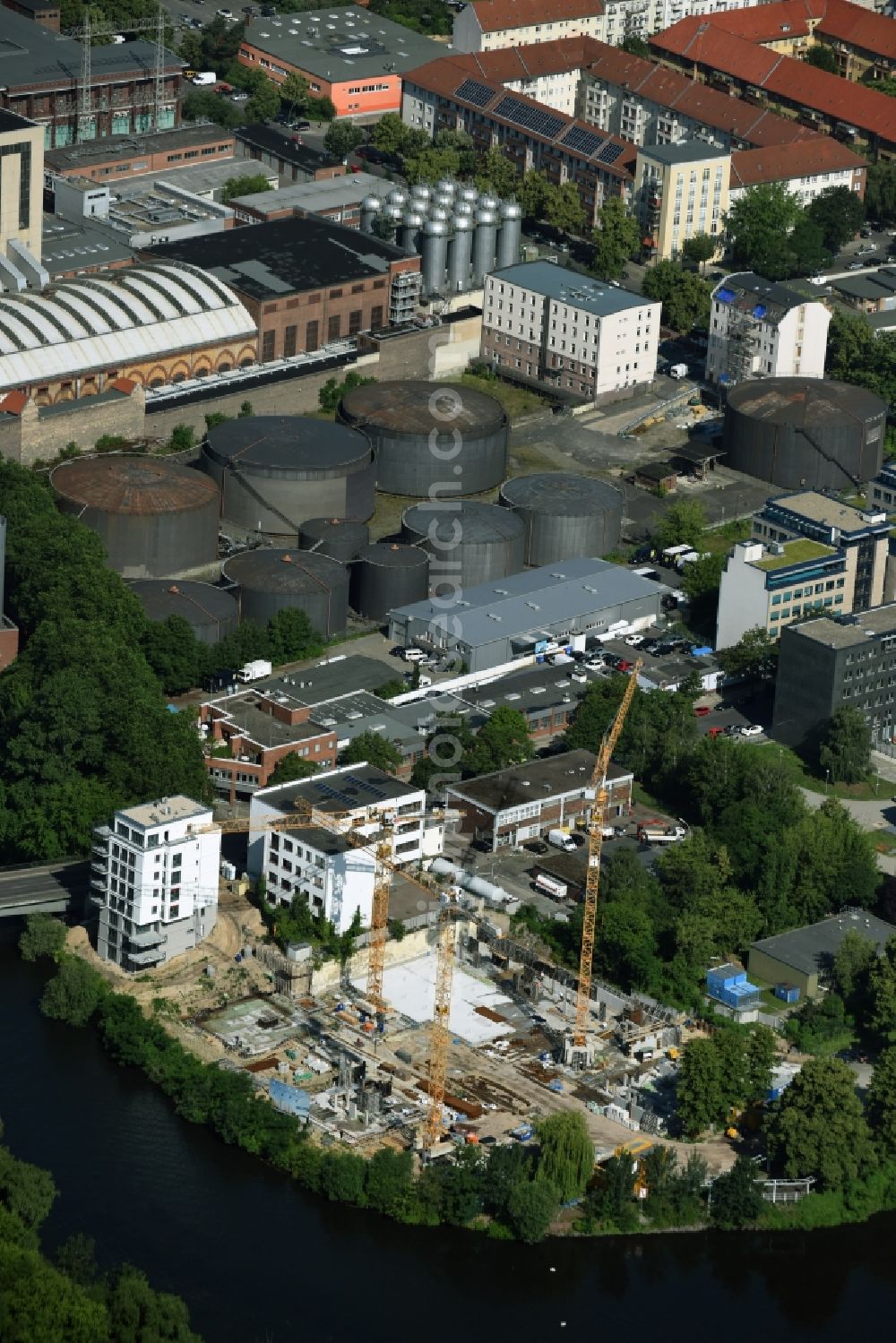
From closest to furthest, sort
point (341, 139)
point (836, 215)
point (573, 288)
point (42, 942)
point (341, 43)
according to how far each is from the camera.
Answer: point (42, 942)
point (573, 288)
point (836, 215)
point (341, 139)
point (341, 43)

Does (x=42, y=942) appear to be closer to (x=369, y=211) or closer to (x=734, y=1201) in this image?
(x=734, y=1201)

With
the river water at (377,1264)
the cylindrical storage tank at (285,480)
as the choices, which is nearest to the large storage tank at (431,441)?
the cylindrical storage tank at (285,480)

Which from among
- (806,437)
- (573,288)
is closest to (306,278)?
(573,288)

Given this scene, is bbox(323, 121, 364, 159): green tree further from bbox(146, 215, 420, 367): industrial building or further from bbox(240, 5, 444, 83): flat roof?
bbox(146, 215, 420, 367): industrial building

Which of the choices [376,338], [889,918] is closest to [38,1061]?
[889,918]

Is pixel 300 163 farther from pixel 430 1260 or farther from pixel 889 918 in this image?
pixel 430 1260

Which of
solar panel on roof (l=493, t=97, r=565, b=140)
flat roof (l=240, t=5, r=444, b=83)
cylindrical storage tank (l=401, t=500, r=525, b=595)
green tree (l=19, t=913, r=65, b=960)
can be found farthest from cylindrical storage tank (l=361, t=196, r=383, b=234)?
green tree (l=19, t=913, r=65, b=960)
